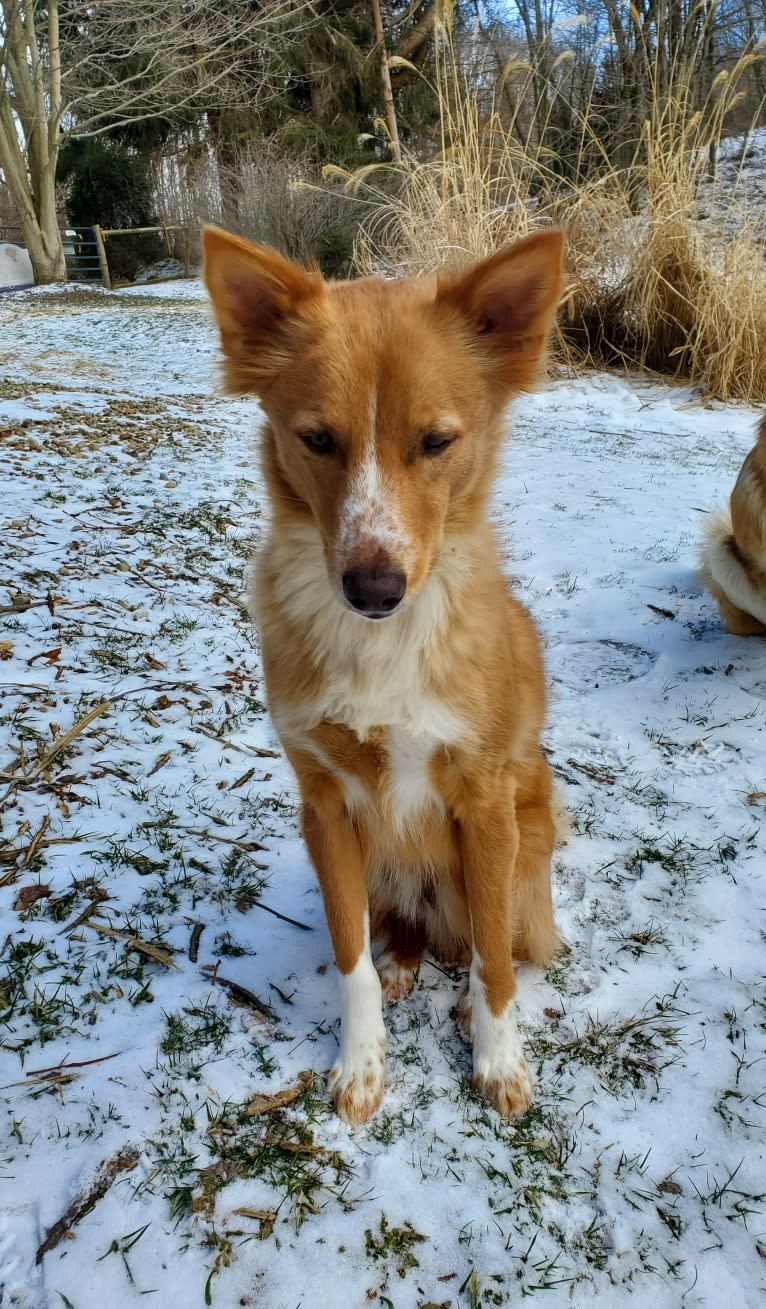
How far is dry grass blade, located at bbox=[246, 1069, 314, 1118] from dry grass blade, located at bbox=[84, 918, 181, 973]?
477 mm

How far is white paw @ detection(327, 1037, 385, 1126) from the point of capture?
1.93 metres

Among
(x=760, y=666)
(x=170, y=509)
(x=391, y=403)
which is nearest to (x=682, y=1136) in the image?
(x=391, y=403)

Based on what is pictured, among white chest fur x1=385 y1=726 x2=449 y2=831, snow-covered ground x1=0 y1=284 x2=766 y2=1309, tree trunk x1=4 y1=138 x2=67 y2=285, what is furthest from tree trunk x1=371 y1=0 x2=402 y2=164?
tree trunk x1=4 y1=138 x2=67 y2=285

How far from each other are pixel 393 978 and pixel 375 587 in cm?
128

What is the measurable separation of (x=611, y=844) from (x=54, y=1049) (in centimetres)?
188

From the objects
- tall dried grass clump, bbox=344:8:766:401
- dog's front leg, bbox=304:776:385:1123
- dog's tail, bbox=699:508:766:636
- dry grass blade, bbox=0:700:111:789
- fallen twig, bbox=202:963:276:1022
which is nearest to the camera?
dog's front leg, bbox=304:776:385:1123

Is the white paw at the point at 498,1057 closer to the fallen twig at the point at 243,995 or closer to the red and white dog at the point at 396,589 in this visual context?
the red and white dog at the point at 396,589

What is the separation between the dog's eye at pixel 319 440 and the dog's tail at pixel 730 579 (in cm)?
293

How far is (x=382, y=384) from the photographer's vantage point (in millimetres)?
1755

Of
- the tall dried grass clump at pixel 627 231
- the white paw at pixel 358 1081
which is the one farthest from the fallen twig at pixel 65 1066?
the tall dried grass clump at pixel 627 231

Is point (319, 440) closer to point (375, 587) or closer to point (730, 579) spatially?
point (375, 587)

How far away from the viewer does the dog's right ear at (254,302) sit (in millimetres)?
1881

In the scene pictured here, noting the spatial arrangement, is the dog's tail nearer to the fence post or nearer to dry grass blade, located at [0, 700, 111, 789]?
dry grass blade, located at [0, 700, 111, 789]

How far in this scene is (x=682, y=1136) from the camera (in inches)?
73.3
